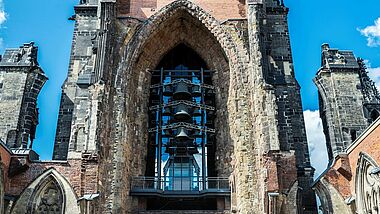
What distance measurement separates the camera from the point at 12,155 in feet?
46.7

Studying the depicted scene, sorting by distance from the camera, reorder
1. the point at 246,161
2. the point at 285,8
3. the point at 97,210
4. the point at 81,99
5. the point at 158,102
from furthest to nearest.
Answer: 1. the point at 285,8
2. the point at 158,102
3. the point at 81,99
4. the point at 246,161
5. the point at 97,210

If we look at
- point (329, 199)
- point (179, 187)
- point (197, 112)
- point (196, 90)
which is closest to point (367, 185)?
point (329, 199)

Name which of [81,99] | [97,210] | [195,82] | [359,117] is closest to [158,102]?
[195,82]

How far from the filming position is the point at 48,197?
14188mm

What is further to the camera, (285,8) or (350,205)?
(285,8)

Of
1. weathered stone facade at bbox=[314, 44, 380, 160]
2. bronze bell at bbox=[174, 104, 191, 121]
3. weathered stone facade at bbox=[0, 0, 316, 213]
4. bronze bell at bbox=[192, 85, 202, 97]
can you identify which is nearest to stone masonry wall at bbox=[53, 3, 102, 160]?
weathered stone facade at bbox=[0, 0, 316, 213]

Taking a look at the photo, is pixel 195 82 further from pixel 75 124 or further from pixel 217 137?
pixel 75 124

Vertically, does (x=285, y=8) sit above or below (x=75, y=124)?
above

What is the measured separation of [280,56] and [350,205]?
6165 mm

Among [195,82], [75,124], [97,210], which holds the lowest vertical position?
[97,210]

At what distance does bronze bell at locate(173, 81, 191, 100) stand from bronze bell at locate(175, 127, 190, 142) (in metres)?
1.36

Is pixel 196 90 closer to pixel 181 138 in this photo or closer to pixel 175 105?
pixel 175 105

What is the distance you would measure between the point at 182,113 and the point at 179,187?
8.21 ft

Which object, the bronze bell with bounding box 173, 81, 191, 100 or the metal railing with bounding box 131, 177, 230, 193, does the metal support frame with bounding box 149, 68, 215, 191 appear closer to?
the metal railing with bounding box 131, 177, 230, 193
